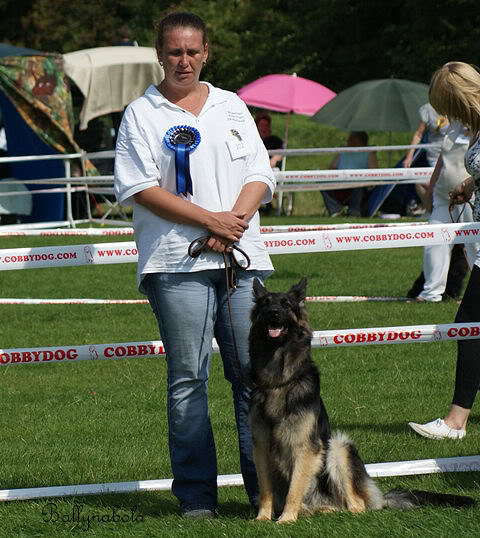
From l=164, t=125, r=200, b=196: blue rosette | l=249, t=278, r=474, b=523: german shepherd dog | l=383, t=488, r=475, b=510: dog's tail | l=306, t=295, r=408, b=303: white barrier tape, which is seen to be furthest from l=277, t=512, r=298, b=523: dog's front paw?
l=306, t=295, r=408, b=303: white barrier tape

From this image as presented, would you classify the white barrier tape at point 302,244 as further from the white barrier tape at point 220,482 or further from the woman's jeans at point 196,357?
the white barrier tape at point 220,482

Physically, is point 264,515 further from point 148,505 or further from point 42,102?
point 42,102

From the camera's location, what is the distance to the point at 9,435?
6695 millimetres

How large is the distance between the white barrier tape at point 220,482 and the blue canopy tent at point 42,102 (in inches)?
569

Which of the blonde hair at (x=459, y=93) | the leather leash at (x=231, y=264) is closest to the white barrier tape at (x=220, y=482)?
the leather leash at (x=231, y=264)

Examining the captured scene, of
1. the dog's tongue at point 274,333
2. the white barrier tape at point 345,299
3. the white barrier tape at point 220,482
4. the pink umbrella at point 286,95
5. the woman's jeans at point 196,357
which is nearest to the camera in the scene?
the dog's tongue at point 274,333

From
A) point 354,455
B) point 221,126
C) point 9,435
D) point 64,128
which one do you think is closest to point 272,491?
point 354,455

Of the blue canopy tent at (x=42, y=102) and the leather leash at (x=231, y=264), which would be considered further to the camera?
the blue canopy tent at (x=42, y=102)

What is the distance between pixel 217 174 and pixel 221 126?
0.67 ft

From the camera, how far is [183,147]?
4605 mm

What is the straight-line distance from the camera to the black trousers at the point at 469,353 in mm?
5935

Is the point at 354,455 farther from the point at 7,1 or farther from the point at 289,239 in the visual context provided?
the point at 7,1

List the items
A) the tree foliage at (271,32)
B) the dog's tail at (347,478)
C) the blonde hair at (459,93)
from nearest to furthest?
the dog's tail at (347,478) < the blonde hair at (459,93) < the tree foliage at (271,32)

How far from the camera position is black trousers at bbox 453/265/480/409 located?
594 cm
